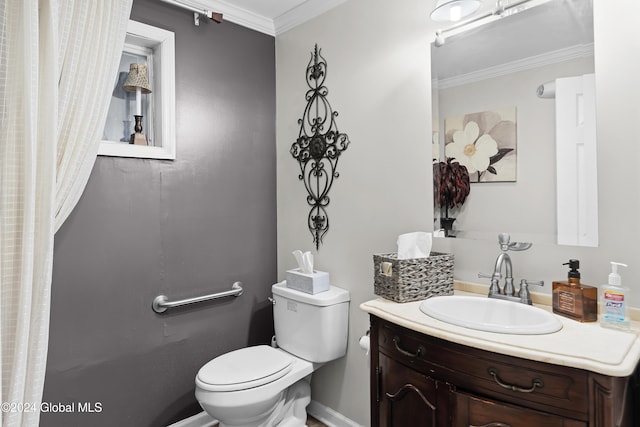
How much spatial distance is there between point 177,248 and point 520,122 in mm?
1734

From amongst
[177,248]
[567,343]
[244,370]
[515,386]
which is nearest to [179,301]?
[177,248]

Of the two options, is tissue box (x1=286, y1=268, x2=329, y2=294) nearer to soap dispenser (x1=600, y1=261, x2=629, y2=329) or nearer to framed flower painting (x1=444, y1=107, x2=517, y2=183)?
framed flower painting (x1=444, y1=107, x2=517, y2=183)

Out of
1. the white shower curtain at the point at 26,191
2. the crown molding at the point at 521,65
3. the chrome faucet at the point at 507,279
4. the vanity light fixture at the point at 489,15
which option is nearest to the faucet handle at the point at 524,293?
the chrome faucet at the point at 507,279

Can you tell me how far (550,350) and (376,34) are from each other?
1575 mm

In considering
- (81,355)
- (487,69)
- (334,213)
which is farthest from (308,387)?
(487,69)

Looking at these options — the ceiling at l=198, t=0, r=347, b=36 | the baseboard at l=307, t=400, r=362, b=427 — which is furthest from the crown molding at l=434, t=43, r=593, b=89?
the baseboard at l=307, t=400, r=362, b=427

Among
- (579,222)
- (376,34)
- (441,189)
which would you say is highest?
(376,34)

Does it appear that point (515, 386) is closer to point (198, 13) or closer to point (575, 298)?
point (575, 298)

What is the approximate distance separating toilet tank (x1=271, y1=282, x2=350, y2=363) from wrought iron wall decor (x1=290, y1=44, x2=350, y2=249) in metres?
0.36

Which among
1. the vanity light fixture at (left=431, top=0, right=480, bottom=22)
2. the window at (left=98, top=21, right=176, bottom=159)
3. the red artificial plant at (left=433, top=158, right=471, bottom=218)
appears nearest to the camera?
the vanity light fixture at (left=431, top=0, right=480, bottom=22)

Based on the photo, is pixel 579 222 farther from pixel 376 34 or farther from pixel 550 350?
pixel 376 34

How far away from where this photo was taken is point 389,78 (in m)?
1.83

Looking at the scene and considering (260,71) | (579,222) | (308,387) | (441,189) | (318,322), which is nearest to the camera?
(579,222)

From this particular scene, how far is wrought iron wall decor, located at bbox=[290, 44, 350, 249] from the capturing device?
212cm
